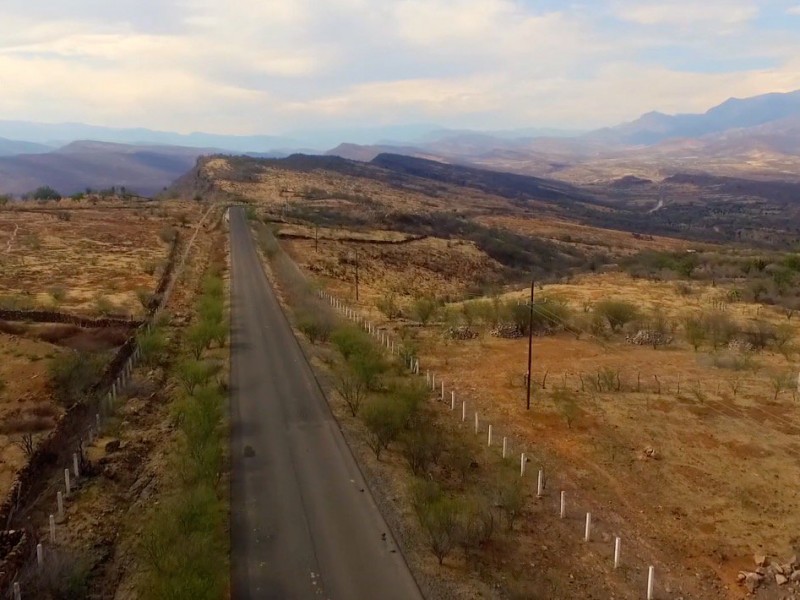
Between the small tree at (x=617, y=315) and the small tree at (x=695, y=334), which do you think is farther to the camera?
the small tree at (x=617, y=315)

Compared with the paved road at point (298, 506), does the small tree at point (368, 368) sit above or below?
above

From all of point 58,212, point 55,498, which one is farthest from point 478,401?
point 58,212

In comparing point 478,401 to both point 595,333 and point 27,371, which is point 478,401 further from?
point 27,371

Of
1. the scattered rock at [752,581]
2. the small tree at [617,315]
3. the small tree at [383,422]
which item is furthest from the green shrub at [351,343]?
the scattered rock at [752,581]

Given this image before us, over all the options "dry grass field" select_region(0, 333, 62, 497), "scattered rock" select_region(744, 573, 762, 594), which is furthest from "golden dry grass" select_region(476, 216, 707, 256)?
"scattered rock" select_region(744, 573, 762, 594)

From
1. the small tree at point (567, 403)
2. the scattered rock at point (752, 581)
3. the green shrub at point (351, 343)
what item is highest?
the green shrub at point (351, 343)

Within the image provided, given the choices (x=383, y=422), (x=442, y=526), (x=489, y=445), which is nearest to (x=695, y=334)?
(x=489, y=445)

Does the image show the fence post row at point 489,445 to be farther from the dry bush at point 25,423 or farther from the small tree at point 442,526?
the small tree at point 442,526

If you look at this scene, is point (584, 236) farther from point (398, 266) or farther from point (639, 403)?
point (639, 403)

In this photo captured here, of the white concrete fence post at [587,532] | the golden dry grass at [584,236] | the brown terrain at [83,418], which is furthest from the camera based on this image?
the golden dry grass at [584,236]
